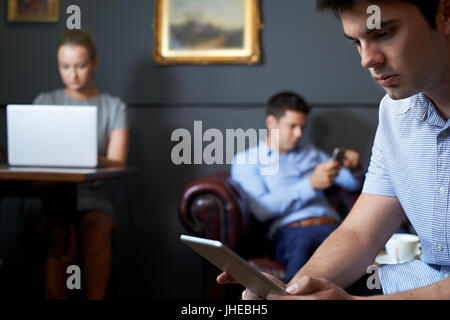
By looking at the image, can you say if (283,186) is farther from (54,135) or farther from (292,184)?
(54,135)

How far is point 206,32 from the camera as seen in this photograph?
8.92ft

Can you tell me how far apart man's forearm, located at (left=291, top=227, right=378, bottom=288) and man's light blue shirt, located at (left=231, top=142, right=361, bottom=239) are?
1.13 meters

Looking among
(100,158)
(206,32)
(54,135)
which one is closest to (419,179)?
(54,135)

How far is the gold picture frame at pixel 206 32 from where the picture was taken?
269 centimetres

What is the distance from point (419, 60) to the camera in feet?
2.89

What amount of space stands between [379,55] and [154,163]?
2029mm

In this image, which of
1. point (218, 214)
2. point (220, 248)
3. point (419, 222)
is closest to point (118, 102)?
point (218, 214)

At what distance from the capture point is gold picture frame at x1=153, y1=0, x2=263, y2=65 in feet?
8.82

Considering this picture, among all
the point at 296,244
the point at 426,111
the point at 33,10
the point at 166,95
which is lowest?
the point at 296,244

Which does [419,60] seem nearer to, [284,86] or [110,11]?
[284,86]

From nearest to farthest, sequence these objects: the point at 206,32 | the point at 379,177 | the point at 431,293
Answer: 1. the point at 431,293
2. the point at 379,177
3. the point at 206,32

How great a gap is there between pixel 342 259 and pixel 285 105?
1435mm

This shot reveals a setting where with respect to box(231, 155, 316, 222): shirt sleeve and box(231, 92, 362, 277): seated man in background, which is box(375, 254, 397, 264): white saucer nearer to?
box(231, 92, 362, 277): seated man in background

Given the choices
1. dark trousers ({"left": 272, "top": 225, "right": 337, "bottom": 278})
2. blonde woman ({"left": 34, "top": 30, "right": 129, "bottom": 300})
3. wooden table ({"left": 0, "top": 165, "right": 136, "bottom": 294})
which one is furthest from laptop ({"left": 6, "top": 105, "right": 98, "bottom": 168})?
dark trousers ({"left": 272, "top": 225, "right": 337, "bottom": 278})
